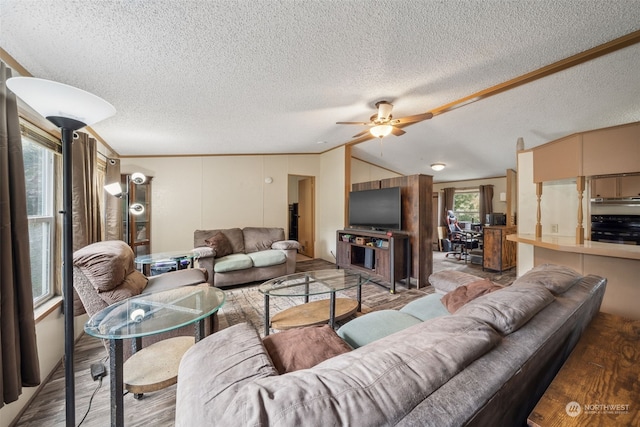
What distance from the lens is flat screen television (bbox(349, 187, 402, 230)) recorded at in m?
3.90

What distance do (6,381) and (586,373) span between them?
258 cm

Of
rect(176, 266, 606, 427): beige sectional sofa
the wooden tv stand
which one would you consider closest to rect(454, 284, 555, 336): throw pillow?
rect(176, 266, 606, 427): beige sectional sofa

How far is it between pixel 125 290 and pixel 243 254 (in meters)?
2.24

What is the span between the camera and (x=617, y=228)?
3.36 metres

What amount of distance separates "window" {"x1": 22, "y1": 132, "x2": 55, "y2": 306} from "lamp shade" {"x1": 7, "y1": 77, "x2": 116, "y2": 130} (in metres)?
1.37

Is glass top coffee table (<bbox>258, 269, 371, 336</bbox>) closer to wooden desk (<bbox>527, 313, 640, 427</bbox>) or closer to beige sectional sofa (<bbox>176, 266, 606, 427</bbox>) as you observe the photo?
beige sectional sofa (<bbox>176, 266, 606, 427</bbox>)

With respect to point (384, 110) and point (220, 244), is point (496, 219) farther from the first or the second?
point (220, 244)

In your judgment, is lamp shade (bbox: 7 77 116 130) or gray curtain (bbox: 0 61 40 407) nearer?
lamp shade (bbox: 7 77 116 130)

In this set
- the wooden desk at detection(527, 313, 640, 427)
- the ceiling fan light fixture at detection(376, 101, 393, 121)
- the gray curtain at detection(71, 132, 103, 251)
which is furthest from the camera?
the ceiling fan light fixture at detection(376, 101, 393, 121)

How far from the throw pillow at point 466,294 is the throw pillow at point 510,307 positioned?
45cm

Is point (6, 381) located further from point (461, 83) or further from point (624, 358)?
point (461, 83)

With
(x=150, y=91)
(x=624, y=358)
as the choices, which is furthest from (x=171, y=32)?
(x=624, y=358)

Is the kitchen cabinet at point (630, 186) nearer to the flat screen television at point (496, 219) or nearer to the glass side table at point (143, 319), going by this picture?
the flat screen television at point (496, 219)

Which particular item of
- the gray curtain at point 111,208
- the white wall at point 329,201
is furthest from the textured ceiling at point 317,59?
the white wall at point 329,201
